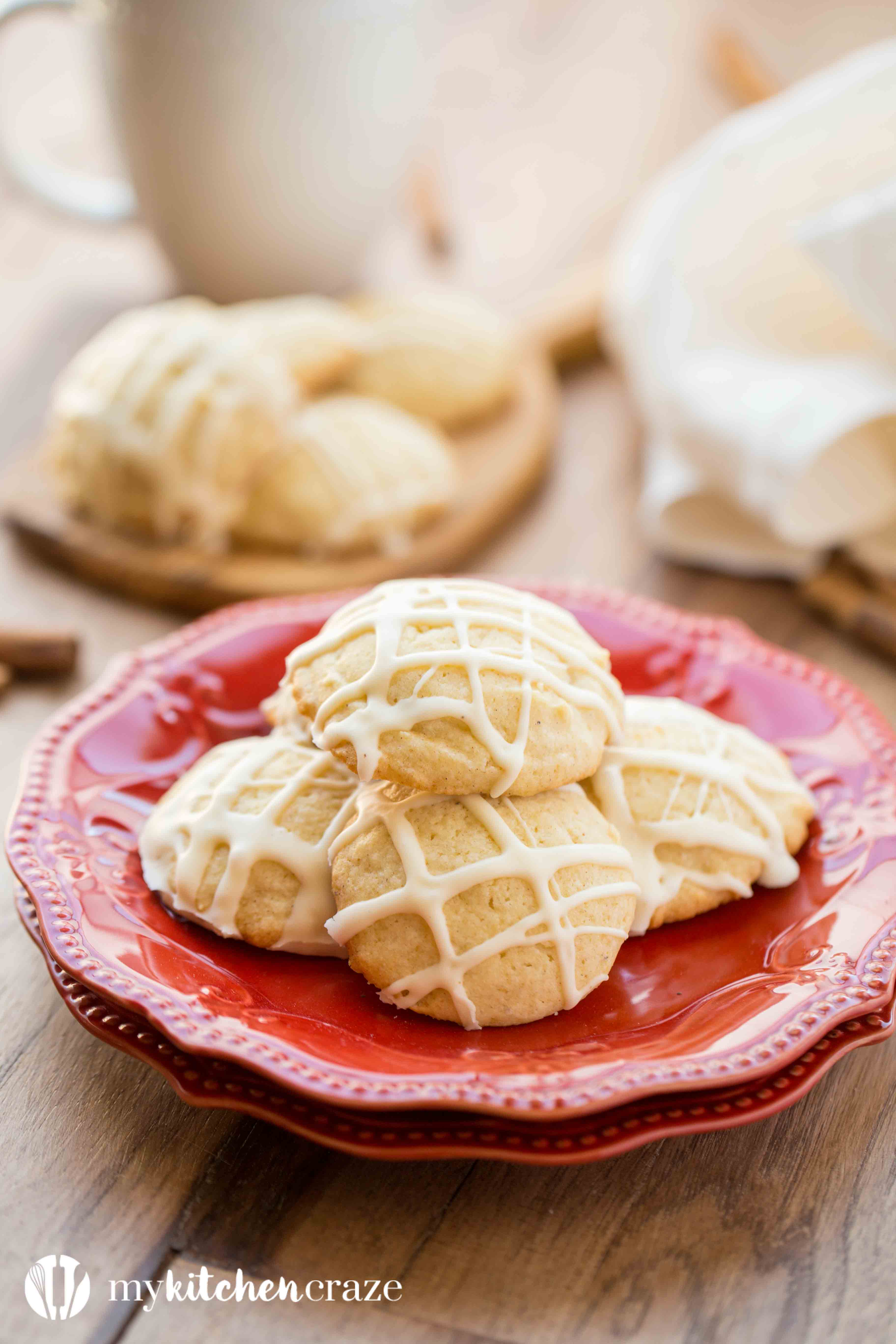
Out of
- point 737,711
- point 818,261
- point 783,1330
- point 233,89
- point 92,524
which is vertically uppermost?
point 233,89

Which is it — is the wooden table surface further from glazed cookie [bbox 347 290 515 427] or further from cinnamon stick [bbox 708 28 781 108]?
cinnamon stick [bbox 708 28 781 108]

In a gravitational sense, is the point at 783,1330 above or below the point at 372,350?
below

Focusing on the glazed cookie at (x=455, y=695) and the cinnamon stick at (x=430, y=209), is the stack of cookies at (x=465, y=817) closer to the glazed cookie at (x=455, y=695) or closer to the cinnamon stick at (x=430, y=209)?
the glazed cookie at (x=455, y=695)

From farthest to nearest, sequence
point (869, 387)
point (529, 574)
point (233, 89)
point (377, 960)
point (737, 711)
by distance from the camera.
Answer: point (233, 89) → point (529, 574) → point (869, 387) → point (737, 711) → point (377, 960)

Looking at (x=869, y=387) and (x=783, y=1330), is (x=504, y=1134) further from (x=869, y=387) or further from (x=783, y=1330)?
Answer: (x=869, y=387)

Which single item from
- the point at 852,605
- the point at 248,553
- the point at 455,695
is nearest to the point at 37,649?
the point at 248,553

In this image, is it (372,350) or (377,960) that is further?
(372,350)

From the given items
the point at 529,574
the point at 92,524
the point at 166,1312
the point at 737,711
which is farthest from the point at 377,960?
the point at 92,524

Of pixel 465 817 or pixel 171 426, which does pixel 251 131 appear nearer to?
pixel 171 426
